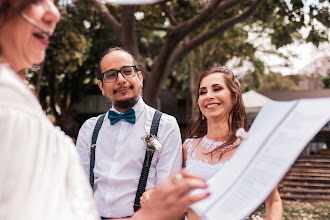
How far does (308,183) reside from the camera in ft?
29.5

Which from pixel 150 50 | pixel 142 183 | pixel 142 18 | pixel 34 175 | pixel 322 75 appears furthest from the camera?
pixel 322 75

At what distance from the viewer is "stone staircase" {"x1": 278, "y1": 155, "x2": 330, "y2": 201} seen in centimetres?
809

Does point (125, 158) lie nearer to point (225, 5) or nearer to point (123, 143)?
point (123, 143)

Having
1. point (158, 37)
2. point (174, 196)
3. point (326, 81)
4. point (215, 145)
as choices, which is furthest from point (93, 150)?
point (326, 81)

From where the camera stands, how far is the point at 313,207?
7180 millimetres

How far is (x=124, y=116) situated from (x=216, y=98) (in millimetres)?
658

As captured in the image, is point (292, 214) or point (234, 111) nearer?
point (234, 111)

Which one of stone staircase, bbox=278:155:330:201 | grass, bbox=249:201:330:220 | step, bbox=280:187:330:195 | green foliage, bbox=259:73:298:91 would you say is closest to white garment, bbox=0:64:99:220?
grass, bbox=249:201:330:220

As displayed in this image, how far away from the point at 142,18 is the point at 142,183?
25.9 feet

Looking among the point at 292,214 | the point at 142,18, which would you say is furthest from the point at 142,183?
the point at 142,18

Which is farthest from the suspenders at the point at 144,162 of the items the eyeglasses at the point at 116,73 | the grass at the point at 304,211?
the grass at the point at 304,211

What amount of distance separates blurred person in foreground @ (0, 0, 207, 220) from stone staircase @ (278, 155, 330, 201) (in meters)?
7.35

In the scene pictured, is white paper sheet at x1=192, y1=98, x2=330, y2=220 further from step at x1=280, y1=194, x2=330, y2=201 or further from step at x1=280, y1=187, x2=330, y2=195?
step at x1=280, y1=187, x2=330, y2=195

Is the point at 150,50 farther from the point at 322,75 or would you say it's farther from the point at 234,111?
the point at 234,111
